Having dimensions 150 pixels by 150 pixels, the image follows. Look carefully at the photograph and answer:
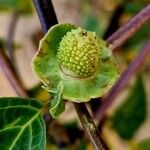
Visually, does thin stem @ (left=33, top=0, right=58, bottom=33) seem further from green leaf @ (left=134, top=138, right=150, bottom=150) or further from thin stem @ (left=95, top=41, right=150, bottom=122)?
green leaf @ (left=134, top=138, right=150, bottom=150)

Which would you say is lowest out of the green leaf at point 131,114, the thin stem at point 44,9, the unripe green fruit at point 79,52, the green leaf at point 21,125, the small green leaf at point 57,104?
the green leaf at point 131,114

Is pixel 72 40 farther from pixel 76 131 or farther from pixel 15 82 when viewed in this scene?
pixel 76 131

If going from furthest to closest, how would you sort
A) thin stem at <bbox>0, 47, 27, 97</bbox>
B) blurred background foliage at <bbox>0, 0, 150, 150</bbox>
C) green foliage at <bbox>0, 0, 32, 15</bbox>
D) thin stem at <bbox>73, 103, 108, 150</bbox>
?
1. green foliage at <bbox>0, 0, 32, 15</bbox>
2. blurred background foliage at <bbox>0, 0, 150, 150</bbox>
3. thin stem at <bbox>0, 47, 27, 97</bbox>
4. thin stem at <bbox>73, 103, 108, 150</bbox>

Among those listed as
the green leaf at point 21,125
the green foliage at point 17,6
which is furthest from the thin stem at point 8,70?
the green foliage at point 17,6

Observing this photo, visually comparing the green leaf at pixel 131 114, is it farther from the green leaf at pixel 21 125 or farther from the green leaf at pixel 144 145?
the green leaf at pixel 21 125

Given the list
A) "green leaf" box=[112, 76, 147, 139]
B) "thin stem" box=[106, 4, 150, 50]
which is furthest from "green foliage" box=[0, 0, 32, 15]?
"thin stem" box=[106, 4, 150, 50]

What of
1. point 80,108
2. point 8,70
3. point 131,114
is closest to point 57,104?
point 80,108
